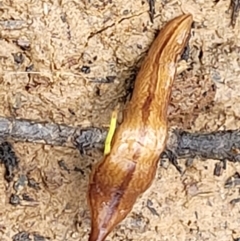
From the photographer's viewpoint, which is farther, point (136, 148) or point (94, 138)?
point (94, 138)

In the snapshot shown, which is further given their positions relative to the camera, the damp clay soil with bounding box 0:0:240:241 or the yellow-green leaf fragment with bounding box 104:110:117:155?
the damp clay soil with bounding box 0:0:240:241

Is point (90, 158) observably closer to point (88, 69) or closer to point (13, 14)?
point (88, 69)

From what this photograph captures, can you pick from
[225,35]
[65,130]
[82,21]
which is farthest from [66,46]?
[225,35]

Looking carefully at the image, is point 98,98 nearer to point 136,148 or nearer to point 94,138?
point 94,138

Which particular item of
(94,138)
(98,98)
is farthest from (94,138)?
(98,98)
